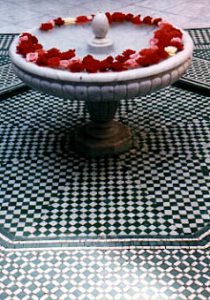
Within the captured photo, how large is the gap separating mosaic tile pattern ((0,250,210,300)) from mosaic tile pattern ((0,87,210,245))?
0.13 meters

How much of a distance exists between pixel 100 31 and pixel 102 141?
62 centimetres

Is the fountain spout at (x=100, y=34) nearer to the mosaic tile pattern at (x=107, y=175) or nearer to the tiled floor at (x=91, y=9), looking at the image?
the mosaic tile pattern at (x=107, y=175)

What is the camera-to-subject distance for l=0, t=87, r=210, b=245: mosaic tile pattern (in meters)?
2.50

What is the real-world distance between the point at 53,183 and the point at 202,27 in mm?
2932

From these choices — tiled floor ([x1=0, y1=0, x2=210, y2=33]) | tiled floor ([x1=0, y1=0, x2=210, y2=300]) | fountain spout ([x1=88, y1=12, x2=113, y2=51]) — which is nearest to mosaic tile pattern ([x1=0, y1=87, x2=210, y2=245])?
tiled floor ([x1=0, y1=0, x2=210, y2=300])

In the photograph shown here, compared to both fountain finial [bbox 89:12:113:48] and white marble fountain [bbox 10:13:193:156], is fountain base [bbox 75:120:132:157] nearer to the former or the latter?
white marble fountain [bbox 10:13:193:156]

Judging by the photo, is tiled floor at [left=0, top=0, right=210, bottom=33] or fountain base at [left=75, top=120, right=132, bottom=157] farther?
tiled floor at [left=0, top=0, right=210, bottom=33]

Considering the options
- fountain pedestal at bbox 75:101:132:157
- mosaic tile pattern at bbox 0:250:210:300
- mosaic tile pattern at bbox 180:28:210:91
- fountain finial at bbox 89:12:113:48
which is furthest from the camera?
mosaic tile pattern at bbox 180:28:210:91

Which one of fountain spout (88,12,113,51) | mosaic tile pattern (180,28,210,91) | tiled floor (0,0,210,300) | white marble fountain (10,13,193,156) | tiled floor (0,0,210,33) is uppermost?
fountain spout (88,12,113,51)

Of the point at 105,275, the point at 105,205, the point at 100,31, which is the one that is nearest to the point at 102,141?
the point at 105,205

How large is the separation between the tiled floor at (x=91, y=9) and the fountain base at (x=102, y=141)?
2461mm

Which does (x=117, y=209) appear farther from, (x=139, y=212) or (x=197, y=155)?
(x=197, y=155)

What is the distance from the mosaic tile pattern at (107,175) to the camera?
250 centimetres

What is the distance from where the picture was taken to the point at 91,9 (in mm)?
5734
